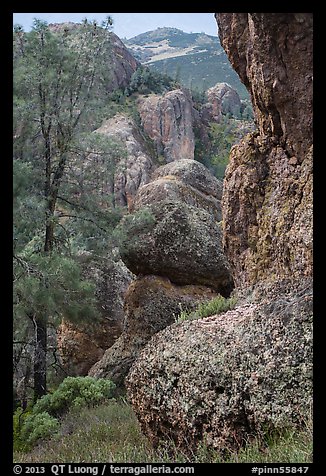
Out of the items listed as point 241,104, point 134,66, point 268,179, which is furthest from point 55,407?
point 241,104

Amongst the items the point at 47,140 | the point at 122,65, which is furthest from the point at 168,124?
the point at 47,140

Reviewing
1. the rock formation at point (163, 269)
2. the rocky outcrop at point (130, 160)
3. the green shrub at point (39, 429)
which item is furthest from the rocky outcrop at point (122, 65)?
the green shrub at point (39, 429)

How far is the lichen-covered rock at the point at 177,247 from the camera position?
36.4 ft

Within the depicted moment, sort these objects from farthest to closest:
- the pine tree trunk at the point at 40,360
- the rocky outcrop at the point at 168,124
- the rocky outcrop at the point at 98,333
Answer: the rocky outcrop at the point at 168,124 → the rocky outcrop at the point at 98,333 → the pine tree trunk at the point at 40,360

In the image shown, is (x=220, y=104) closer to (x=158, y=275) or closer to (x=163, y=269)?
(x=158, y=275)

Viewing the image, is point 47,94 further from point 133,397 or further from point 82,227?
point 133,397

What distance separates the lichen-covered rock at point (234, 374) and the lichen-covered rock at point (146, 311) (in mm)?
5316

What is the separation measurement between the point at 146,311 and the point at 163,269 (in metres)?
1.00

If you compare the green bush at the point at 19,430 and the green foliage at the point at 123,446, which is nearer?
the green foliage at the point at 123,446

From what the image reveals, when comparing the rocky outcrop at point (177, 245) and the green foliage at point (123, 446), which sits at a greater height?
the rocky outcrop at point (177, 245)

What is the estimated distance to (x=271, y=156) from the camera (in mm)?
6270

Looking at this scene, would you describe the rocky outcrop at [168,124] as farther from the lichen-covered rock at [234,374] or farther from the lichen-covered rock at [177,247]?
the lichen-covered rock at [234,374]

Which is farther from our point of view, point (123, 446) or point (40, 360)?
point (40, 360)
